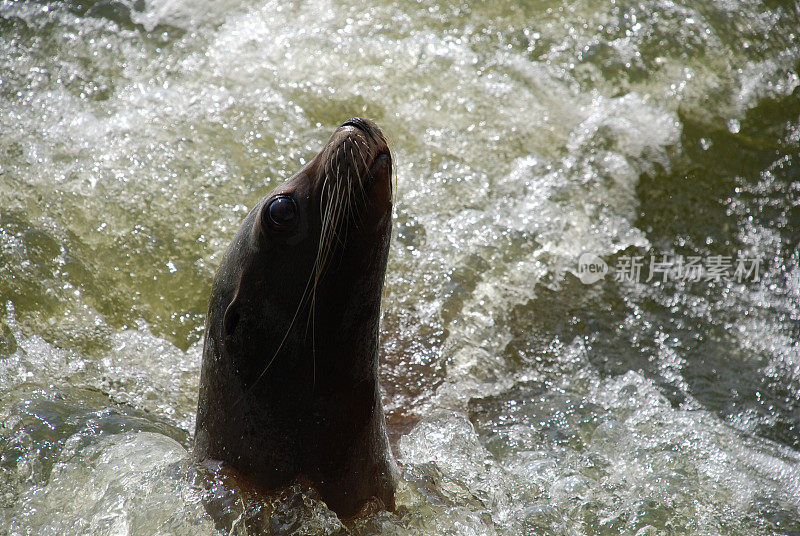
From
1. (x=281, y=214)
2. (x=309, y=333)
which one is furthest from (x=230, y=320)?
(x=281, y=214)

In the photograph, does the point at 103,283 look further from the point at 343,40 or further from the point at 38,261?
the point at 343,40

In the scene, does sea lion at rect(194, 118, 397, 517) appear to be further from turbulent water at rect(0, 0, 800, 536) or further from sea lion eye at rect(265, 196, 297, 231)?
turbulent water at rect(0, 0, 800, 536)

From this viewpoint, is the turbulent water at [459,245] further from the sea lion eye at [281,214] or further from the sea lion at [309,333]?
the sea lion eye at [281,214]

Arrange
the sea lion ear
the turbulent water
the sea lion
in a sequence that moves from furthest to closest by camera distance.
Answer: the turbulent water, the sea lion ear, the sea lion

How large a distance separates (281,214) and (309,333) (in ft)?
1.30

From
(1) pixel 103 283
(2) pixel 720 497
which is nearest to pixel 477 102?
(1) pixel 103 283

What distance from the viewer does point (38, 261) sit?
3.96 meters

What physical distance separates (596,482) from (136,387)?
7.05ft

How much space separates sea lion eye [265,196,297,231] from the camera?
2.43 m

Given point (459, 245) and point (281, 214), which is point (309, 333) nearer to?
point (281, 214)

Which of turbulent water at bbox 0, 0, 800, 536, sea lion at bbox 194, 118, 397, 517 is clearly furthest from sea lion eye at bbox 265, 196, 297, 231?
turbulent water at bbox 0, 0, 800, 536

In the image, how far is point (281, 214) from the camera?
243 centimetres

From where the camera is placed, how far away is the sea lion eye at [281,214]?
243 centimetres

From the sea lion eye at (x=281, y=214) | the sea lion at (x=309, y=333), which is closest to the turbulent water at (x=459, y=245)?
the sea lion at (x=309, y=333)
